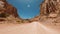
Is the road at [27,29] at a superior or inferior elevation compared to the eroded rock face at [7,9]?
inferior

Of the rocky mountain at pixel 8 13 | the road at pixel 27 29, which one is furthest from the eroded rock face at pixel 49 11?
the rocky mountain at pixel 8 13

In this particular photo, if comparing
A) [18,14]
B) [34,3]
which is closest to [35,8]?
[34,3]

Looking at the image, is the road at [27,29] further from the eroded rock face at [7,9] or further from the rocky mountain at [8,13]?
the eroded rock face at [7,9]

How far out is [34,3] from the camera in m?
4.83

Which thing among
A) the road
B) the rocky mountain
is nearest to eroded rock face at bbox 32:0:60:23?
the road

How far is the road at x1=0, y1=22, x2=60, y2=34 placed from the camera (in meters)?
4.72

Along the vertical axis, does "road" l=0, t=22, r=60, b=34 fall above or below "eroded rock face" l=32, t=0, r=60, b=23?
below

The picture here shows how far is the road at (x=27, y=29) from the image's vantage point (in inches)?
186

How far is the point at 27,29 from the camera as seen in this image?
187 inches

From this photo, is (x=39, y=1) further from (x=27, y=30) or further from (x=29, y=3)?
(x=27, y=30)

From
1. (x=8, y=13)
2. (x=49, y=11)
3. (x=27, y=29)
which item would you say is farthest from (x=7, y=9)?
(x=49, y=11)

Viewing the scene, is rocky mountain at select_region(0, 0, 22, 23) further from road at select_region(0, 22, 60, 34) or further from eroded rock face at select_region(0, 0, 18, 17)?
road at select_region(0, 22, 60, 34)

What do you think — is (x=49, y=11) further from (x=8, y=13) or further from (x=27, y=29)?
(x=8, y=13)

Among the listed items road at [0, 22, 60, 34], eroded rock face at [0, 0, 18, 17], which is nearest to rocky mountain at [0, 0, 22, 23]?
eroded rock face at [0, 0, 18, 17]
